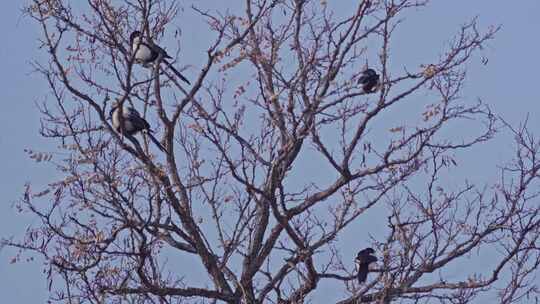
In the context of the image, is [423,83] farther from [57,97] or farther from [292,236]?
[57,97]

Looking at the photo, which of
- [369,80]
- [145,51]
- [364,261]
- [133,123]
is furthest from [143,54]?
[364,261]

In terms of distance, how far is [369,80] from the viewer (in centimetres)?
803

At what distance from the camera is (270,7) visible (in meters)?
8.04

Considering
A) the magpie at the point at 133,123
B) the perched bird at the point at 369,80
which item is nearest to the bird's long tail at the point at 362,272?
the perched bird at the point at 369,80

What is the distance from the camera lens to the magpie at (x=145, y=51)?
768 centimetres

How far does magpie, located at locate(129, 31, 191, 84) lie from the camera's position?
768cm

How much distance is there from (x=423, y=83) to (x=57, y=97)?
3.11 metres

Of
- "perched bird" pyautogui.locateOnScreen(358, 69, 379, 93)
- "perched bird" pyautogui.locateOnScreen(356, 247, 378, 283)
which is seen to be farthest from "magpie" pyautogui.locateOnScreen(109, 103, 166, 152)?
"perched bird" pyautogui.locateOnScreen(356, 247, 378, 283)

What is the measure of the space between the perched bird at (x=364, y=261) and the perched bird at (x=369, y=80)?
162 centimetres

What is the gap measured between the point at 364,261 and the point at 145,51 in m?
2.80

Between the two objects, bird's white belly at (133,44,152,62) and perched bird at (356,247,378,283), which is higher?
bird's white belly at (133,44,152,62)

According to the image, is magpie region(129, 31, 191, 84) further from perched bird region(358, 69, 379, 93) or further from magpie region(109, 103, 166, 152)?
perched bird region(358, 69, 379, 93)

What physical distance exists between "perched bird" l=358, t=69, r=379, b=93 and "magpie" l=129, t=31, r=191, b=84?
1770mm

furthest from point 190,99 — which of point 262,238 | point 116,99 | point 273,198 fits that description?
point 262,238
